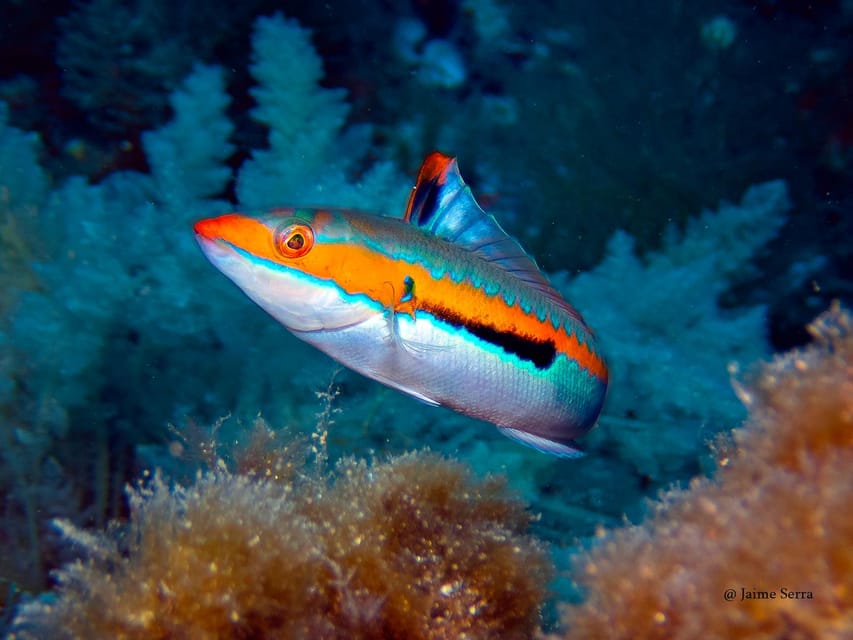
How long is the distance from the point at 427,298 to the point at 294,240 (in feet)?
1.99

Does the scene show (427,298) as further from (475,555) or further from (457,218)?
(475,555)

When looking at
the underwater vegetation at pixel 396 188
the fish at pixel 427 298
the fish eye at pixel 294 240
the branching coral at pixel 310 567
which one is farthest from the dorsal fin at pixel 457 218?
the underwater vegetation at pixel 396 188

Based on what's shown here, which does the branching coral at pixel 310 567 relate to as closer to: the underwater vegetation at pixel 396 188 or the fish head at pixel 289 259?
the fish head at pixel 289 259

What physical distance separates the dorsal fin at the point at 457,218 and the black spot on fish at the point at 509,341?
0.28 meters

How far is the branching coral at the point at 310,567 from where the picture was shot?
1.91 metres

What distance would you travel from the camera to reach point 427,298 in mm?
2344

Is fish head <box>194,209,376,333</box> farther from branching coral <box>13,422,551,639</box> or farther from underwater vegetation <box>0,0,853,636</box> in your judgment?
underwater vegetation <box>0,0,853,636</box>

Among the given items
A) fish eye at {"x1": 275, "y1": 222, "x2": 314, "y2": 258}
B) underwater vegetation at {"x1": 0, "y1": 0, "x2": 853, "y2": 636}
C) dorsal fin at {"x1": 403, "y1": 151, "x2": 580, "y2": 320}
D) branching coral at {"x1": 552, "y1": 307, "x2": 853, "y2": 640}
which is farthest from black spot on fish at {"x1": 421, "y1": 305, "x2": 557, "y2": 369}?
underwater vegetation at {"x1": 0, "y1": 0, "x2": 853, "y2": 636}

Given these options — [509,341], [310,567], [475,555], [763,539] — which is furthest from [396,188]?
[763,539]

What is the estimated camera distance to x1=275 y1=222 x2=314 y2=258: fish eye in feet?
7.20

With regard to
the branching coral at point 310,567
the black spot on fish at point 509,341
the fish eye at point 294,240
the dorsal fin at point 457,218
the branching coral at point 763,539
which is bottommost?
Answer: the branching coral at point 310,567

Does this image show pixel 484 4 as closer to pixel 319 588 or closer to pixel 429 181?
pixel 429 181

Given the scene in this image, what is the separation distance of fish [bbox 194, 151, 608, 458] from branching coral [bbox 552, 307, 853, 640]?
2.93 ft

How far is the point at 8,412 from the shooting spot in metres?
5.66
